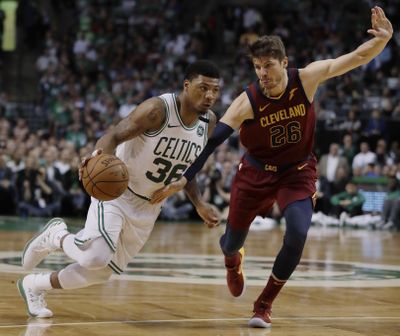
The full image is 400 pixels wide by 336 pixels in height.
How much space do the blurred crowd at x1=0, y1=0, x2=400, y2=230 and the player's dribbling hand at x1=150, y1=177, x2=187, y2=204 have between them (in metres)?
11.9

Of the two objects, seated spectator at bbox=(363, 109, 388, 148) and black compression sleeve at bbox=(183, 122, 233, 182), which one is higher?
seated spectator at bbox=(363, 109, 388, 148)

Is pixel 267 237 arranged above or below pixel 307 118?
below

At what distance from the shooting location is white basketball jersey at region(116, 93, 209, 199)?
22.3ft

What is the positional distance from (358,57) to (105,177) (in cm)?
180

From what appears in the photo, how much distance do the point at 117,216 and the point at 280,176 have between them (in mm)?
1126

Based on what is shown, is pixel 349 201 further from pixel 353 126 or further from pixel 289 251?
pixel 289 251

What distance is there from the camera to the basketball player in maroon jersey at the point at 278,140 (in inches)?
256

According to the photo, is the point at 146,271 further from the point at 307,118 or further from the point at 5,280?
the point at 307,118

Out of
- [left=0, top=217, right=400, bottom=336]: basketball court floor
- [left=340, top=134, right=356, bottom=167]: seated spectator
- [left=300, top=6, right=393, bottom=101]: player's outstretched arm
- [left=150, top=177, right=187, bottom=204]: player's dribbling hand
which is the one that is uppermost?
[left=300, top=6, right=393, bottom=101]: player's outstretched arm

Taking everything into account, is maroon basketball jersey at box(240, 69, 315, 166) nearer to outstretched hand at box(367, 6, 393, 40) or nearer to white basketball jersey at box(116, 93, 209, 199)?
white basketball jersey at box(116, 93, 209, 199)

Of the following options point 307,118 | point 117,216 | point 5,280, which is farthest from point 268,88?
point 5,280

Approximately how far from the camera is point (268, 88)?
21.7ft

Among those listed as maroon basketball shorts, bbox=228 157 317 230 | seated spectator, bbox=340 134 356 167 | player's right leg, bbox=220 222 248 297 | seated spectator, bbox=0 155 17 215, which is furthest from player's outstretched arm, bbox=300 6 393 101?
seated spectator, bbox=0 155 17 215

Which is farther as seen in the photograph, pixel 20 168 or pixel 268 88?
pixel 20 168
